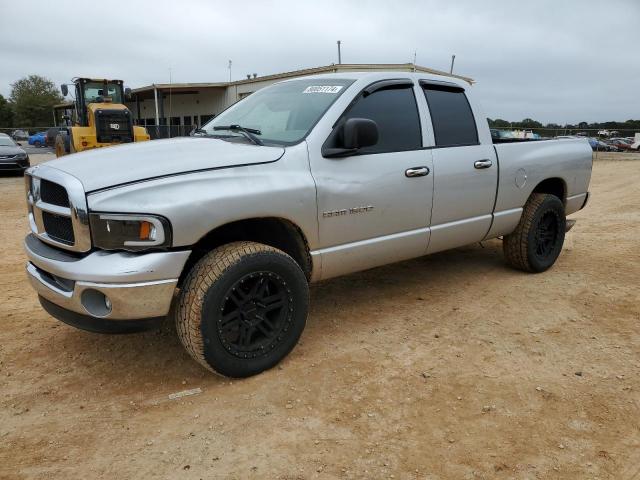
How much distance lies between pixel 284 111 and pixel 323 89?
13.2 inches

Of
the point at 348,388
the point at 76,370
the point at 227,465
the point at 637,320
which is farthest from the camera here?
the point at 637,320

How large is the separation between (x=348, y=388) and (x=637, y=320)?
264 centimetres

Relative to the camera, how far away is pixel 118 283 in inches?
107

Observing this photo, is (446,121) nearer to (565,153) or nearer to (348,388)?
(565,153)

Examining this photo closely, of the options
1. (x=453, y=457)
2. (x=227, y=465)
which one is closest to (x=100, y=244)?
(x=227, y=465)

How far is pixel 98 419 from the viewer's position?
2.83 metres

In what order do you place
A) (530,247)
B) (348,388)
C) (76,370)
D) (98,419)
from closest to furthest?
(98,419) → (348,388) → (76,370) → (530,247)

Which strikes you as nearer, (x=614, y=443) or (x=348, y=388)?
(x=614, y=443)

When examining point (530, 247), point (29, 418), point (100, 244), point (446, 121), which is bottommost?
point (29, 418)

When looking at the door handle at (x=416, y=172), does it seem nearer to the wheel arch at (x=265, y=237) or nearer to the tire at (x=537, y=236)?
the wheel arch at (x=265, y=237)

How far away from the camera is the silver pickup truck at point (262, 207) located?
2.78 meters

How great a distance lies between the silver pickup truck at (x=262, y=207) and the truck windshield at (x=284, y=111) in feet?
0.05

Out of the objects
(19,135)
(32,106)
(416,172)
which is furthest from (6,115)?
(416,172)

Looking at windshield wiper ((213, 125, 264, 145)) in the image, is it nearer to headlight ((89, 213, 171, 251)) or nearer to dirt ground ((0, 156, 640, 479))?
headlight ((89, 213, 171, 251))
